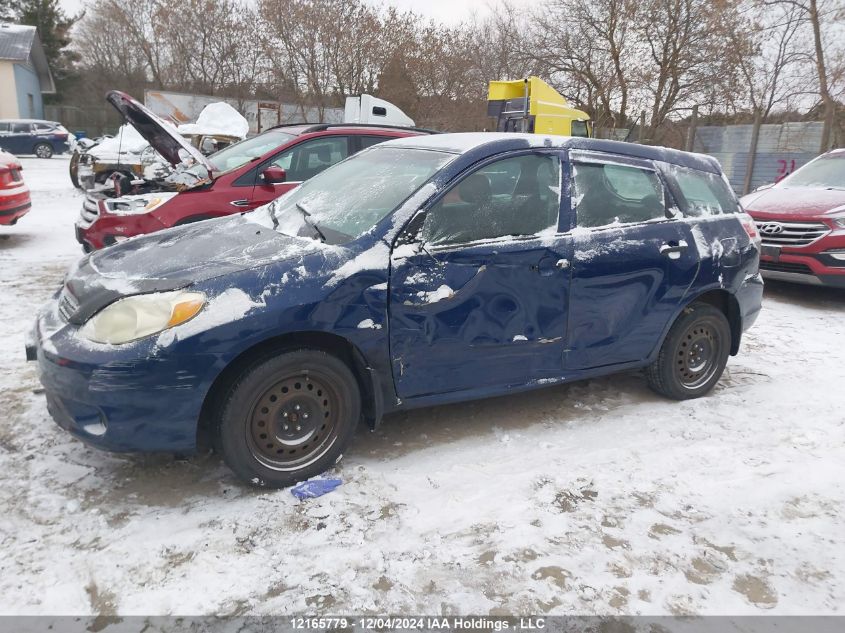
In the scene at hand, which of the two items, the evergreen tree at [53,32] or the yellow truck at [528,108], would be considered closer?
the yellow truck at [528,108]

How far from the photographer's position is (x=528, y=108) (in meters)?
12.4

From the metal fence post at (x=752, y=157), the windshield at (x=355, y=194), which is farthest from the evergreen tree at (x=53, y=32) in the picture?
the windshield at (x=355, y=194)

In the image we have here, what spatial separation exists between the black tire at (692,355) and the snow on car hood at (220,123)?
20.2m

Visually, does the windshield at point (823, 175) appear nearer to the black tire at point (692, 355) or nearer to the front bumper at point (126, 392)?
the black tire at point (692, 355)

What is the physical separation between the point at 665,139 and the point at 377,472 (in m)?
19.4

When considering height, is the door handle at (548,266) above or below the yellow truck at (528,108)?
below

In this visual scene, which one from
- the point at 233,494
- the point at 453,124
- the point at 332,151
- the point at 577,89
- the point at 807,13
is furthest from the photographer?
the point at 453,124

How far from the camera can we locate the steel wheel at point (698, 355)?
14.1ft

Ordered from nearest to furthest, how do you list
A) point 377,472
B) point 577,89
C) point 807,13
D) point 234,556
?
point 234,556 < point 377,472 < point 807,13 < point 577,89

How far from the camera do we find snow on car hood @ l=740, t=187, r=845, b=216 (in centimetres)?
710

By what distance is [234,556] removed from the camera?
263 cm

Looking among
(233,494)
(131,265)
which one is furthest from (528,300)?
(131,265)

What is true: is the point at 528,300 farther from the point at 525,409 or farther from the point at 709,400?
the point at 709,400

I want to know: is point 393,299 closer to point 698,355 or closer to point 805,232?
point 698,355
